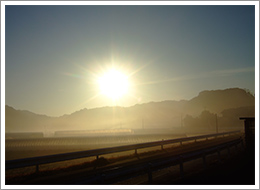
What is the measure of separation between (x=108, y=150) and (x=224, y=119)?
6081 inches

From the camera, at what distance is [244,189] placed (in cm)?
A: 1214

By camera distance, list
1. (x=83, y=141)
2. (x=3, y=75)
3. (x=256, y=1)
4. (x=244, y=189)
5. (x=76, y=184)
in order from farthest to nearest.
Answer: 1. (x=83, y=141)
2. (x=256, y=1)
3. (x=3, y=75)
4. (x=244, y=189)
5. (x=76, y=184)

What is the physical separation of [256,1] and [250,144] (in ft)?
63.6

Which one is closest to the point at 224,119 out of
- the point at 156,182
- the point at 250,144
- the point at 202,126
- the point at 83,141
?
the point at 202,126

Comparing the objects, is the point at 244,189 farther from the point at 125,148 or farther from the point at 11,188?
the point at 125,148

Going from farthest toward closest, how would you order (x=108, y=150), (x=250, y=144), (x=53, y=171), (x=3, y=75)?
(x=250, y=144), (x=108, y=150), (x=53, y=171), (x=3, y=75)

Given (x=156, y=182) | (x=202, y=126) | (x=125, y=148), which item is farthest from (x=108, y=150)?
(x=202, y=126)

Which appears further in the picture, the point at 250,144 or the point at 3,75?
the point at 250,144

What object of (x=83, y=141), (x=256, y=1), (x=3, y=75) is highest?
(x=256, y=1)

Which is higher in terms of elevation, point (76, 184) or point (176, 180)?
point (76, 184)

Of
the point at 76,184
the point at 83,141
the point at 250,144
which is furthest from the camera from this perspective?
the point at 83,141

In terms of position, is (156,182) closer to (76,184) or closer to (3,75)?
Result: (76,184)

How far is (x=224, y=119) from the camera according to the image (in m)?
171

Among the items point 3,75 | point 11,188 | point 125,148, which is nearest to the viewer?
point 11,188
